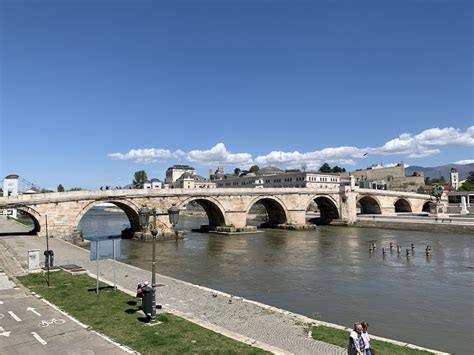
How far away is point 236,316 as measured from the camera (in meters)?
10.4

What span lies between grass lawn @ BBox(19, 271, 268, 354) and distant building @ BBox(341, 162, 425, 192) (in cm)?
9161

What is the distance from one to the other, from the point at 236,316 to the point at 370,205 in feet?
192

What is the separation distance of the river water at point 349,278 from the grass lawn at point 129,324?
5209 mm

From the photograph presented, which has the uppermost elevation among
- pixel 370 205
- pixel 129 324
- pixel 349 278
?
pixel 370 205

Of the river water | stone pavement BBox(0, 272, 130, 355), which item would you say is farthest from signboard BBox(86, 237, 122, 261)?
the river water

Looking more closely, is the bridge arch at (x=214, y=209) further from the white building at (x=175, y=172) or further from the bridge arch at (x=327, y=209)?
the white building at (x=175, y=172)

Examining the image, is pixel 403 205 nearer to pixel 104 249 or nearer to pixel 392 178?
pixel 392 178

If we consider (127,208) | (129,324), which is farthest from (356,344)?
(127,208)

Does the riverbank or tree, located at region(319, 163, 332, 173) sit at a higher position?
tree, located at region(319, 163, 332, 173)

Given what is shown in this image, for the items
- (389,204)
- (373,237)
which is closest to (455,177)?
(389,204)

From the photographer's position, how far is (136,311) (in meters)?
10.3

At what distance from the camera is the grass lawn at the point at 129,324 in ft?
25.2

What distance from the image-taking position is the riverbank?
27.3ft

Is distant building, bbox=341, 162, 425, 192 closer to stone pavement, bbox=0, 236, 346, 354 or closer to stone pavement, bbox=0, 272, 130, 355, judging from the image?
stone pavement, bbox=0, 236, 346, 354
